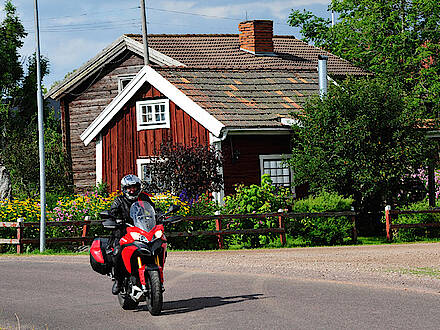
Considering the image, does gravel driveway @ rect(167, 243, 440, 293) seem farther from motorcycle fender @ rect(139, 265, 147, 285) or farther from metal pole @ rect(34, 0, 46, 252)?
motorcycle fender @ rect(139, 265, 147, 285)

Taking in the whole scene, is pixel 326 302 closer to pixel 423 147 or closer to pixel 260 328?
pixel 260 328

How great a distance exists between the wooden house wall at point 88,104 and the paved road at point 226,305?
2174 cm

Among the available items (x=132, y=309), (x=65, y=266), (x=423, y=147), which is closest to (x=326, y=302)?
(x=132, y=309)

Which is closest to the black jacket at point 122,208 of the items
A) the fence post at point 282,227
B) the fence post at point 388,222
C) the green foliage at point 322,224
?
the fence post at point 282,227

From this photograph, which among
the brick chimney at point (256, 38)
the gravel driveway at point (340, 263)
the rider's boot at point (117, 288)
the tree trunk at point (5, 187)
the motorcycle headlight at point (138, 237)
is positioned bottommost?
the gravel driveway at point (340, 263)

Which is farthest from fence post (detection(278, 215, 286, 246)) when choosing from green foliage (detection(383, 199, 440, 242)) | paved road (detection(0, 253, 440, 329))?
paved road (detection(0, 253, 440, 329))

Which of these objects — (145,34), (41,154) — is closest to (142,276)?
(41,154)

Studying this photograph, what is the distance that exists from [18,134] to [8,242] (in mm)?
20606

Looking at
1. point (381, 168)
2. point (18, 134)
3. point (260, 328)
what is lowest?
point (260, 328)

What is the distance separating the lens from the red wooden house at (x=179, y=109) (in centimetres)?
2727

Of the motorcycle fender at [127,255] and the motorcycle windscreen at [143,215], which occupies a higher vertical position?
the motorcycle windscreen at [143,215]

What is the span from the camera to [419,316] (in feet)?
32.9

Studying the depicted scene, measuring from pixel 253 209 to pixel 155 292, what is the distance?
13.3 meters

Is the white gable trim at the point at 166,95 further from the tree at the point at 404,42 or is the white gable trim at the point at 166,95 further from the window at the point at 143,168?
the tree at the point at 404,42
